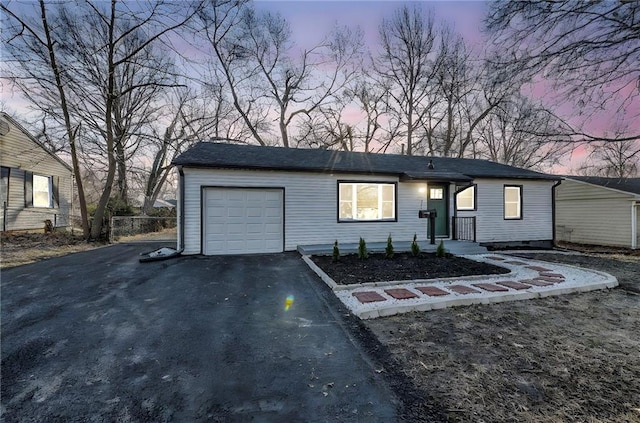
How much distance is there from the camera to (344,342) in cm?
328

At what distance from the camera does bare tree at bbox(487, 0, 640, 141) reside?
6.46 metres

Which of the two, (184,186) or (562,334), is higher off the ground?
(184,186)

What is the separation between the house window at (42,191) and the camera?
45.3 feet

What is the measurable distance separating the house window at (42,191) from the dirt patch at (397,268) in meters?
14.4

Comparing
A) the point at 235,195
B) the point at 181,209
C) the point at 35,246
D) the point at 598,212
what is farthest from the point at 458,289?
the point at 598,212

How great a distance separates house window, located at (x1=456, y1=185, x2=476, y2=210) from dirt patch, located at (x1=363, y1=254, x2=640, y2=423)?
6.82 m

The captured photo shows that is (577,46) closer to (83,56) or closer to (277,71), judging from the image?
(83,56)

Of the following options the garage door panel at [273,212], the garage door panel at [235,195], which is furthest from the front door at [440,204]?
the garage door panel at [235,195]

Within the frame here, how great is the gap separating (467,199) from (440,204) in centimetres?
127

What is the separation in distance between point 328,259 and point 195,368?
518 centimetres

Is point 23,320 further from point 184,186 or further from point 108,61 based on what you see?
point 108,61

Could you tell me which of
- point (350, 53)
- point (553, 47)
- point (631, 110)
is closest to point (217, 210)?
point (553, 47)

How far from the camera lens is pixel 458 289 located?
5.03 meters

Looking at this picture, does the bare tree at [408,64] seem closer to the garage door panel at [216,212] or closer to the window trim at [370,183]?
the window trim at [370,183]
